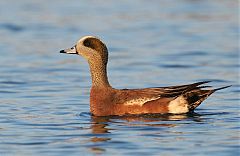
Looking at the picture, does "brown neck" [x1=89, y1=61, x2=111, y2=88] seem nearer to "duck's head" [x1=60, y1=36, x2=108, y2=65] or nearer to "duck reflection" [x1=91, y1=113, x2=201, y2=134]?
"duck's head" [x1=60, y1=36, x2=108, y2=65]

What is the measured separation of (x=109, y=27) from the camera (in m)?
Result: 23.1

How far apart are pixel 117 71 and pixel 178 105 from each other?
489 cm

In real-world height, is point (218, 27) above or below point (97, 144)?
above

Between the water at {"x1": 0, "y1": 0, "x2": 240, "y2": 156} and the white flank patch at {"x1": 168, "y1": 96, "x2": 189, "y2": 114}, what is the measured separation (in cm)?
15

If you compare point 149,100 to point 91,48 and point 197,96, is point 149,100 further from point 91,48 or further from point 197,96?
point 91,48

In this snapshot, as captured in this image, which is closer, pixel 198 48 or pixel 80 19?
pixel 198 48

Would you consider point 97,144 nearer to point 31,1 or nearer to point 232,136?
point 232,136

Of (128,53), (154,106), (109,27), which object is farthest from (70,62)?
(154,106)

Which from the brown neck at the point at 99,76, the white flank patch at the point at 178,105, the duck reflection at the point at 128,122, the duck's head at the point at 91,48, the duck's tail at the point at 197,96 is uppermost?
the duck's head at the point at 91,48

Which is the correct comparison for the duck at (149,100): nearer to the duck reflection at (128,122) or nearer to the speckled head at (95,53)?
the duck reflection at (128,122)

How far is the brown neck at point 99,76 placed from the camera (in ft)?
41.8

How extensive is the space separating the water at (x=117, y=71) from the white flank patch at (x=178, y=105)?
0.50 ft

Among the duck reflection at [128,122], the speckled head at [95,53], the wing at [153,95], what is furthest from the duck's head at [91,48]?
the duck reflection at [128,122]

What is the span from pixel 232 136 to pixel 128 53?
893 cm
